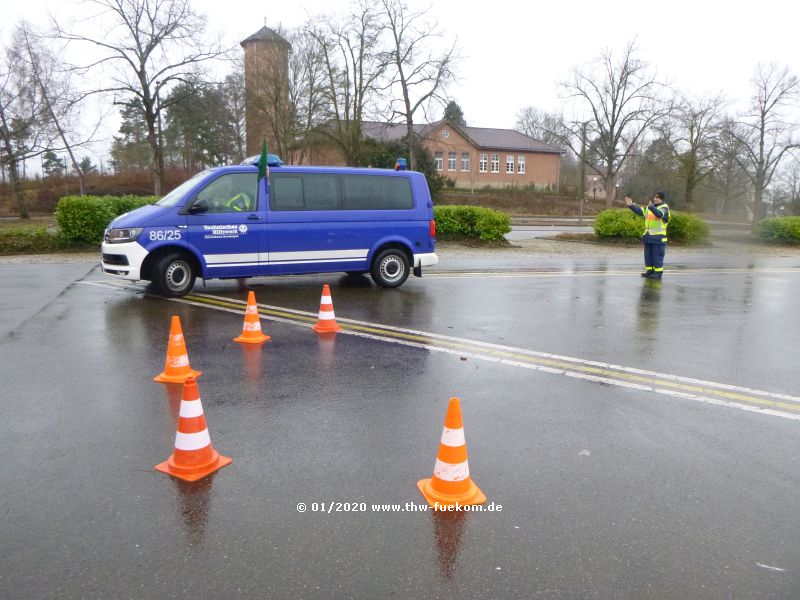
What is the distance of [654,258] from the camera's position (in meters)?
13.9

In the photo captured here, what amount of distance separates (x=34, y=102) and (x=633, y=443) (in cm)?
4121

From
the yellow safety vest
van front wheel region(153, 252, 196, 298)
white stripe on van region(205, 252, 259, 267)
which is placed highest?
the yellow safety vest

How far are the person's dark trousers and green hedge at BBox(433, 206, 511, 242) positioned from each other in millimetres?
7433

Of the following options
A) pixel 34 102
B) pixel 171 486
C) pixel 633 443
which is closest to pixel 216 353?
pixel 171 486

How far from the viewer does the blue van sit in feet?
32.0

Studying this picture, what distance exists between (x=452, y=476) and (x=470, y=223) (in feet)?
60.1

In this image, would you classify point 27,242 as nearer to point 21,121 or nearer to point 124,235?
point 124,235

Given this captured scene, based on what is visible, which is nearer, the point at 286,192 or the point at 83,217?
the point at 286,192

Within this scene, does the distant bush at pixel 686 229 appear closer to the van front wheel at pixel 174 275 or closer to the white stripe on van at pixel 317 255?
the white stripe on van at pixel 317 255

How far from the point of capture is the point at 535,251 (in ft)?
68.4

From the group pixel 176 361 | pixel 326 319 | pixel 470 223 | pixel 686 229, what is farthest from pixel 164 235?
pixel 686 229

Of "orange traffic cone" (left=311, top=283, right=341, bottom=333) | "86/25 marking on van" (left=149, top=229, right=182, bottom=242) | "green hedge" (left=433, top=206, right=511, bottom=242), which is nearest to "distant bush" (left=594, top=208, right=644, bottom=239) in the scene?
"green hedge" (left=433, top=206, right=511, bottom=242)

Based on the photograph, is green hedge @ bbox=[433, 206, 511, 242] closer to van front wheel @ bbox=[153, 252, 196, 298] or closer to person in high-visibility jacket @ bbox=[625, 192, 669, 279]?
person in high-visibility jacket @ bbox=[625, 192, 669, 279]

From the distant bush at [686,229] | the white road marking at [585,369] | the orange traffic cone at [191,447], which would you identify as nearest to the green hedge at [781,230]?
the distant bush at [686,229]
